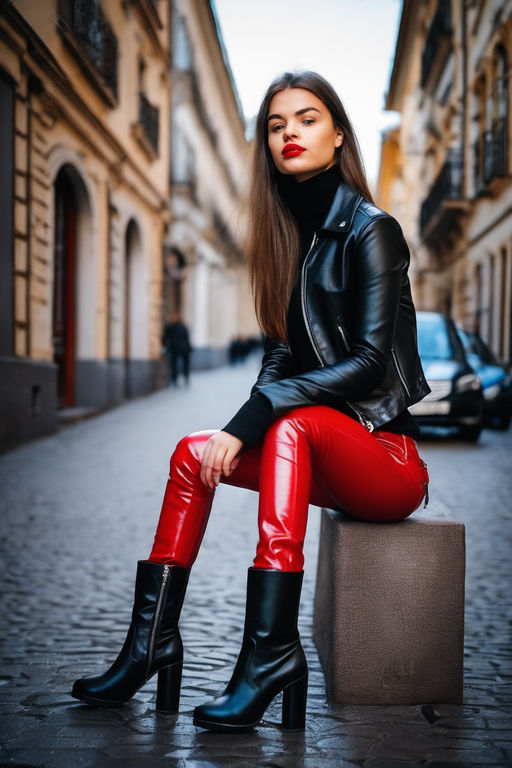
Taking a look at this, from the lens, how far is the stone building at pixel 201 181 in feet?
84.9

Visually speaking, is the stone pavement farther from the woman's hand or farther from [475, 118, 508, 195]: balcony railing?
[475, 118, 508, 195]: balcony railing

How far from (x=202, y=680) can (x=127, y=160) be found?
566 inches

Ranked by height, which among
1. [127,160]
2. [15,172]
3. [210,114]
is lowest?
[15,172]

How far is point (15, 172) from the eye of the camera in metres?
9.74

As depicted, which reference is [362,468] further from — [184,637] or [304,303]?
[184,637]

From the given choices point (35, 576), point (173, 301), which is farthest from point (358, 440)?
point (173, 301)

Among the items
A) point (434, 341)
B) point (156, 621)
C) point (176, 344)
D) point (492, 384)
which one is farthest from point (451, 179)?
point (156, 621)

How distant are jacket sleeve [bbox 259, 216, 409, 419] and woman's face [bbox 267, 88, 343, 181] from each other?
32 cm

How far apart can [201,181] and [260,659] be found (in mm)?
30463

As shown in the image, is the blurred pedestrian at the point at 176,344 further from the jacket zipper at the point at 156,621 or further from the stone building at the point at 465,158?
the jacket zipper at the point at 156,621

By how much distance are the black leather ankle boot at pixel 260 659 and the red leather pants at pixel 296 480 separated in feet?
0.18

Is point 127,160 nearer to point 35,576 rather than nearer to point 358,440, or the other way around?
point 35,576

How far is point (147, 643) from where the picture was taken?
2551mm

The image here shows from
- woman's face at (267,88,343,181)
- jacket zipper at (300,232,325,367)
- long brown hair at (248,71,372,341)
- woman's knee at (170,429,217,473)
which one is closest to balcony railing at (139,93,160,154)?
long brown hair at (248,71,372,341)
